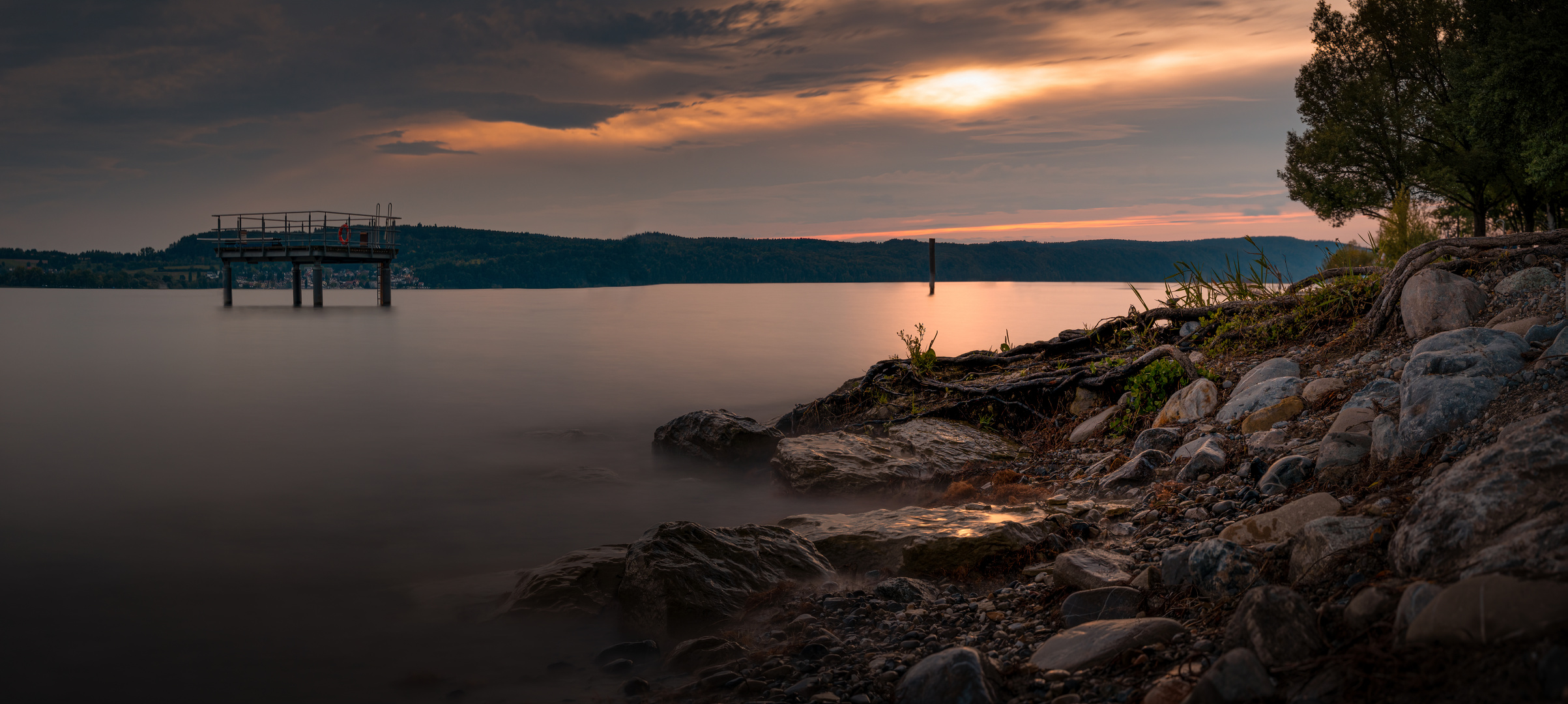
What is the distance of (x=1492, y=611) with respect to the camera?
7.68 ft

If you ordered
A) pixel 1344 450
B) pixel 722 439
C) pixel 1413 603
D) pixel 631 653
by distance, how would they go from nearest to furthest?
pixel 1413 603 → pixel 1344 450 → pixel 631 653 → pixel 722 439

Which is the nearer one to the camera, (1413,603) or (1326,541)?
(1413,603)

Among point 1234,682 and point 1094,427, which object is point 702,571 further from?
point 1094,427

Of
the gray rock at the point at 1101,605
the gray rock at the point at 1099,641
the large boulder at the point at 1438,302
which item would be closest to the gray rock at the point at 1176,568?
the gray rock at the point at 1101,605

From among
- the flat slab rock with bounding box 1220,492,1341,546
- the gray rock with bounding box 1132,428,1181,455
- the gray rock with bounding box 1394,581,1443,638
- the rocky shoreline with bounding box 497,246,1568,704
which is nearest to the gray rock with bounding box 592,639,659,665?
the rocky shoreline with bounding box 497,246,1568,704

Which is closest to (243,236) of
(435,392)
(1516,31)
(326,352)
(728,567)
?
(326,352)

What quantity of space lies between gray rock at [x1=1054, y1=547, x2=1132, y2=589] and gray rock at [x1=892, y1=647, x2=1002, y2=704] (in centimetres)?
102

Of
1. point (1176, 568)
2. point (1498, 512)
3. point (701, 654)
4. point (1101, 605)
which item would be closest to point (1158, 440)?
point (1176, 568)

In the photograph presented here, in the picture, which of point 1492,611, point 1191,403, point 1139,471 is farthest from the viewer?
point 1191,403

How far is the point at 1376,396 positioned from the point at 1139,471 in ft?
5.40

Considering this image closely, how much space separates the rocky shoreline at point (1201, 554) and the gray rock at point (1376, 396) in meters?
0.03

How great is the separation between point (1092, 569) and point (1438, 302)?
441 centimetres

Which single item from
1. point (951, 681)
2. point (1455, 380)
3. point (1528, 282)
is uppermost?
point (1528, 282)

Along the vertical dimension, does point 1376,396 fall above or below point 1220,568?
above
